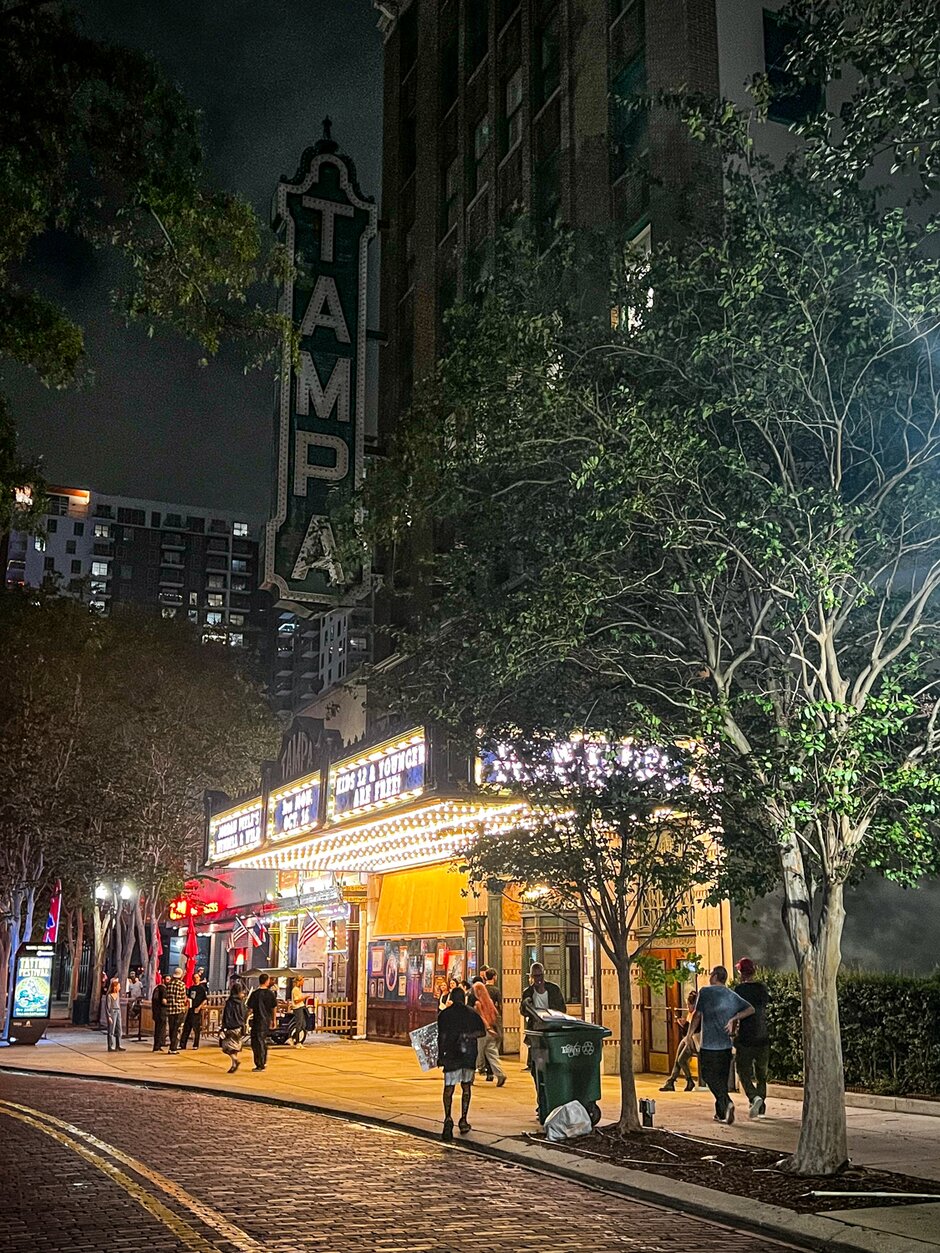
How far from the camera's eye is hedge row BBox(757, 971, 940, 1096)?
54.0 feet

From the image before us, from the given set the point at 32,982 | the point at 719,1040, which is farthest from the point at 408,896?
the point at 719,1040

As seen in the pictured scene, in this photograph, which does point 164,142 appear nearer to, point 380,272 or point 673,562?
point 673,562

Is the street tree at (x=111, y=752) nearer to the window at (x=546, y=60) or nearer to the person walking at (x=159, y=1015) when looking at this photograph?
the person walking at (x=159, y=1015)

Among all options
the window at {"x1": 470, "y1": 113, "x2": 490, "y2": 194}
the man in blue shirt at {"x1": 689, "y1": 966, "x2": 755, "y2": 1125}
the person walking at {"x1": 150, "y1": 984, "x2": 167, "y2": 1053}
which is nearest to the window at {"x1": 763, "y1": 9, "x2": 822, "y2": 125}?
the window at {"x1": 470, "y1": 113, "x2": 490, "y2": 194}

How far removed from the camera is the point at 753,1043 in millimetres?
16328

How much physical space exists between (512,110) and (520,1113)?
93.7 feet

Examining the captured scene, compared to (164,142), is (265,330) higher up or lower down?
lower down

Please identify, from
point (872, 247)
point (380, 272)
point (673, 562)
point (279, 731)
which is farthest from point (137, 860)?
point (872, 247)

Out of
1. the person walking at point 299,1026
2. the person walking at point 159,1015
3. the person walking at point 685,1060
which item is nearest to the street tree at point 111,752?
the person walking at point 159,1015

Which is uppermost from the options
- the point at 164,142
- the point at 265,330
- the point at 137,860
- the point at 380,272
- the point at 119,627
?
the point at 380,272

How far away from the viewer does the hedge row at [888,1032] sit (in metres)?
16.5

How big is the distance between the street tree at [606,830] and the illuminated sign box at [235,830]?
1674 centimetres

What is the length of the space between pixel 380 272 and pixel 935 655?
36.4m

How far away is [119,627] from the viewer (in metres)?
39.8
